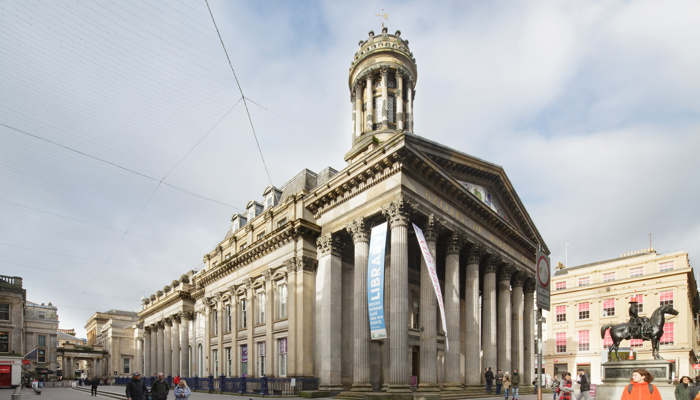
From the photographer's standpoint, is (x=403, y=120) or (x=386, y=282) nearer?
(x=386, y=282)

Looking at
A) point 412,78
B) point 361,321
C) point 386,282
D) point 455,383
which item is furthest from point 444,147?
point 412,78

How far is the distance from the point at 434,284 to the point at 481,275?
14699 millimetres

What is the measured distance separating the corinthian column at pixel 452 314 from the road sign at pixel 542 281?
46.4 feet

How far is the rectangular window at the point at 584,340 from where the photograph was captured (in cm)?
5500

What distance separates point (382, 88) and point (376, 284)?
21.5 meters

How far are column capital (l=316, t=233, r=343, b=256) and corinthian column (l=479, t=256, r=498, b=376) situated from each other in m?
10.1

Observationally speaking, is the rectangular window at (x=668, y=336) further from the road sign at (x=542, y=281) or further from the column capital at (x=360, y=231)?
the road sign at (x=542, y=281)

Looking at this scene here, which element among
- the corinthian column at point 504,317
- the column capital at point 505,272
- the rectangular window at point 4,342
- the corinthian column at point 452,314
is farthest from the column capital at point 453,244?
the rectangular window at point 4,342

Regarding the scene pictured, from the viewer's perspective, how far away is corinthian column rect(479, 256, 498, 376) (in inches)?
1110

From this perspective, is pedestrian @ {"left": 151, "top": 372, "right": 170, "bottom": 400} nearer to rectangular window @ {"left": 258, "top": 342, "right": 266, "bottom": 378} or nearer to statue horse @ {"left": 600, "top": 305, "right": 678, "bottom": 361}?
statue horse @ {"left": 600, "top": 305, "right": 678, "bottom": 361}

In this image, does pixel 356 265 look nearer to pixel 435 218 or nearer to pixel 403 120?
pixel 435 218

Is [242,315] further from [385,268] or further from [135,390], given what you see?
[135,390]

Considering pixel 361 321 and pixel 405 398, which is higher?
pixel 361 321

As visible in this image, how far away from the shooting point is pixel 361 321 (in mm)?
23375
